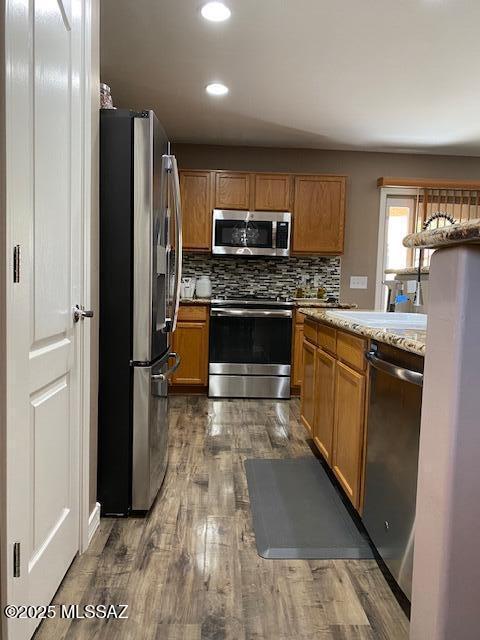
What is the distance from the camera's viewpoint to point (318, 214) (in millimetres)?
4742

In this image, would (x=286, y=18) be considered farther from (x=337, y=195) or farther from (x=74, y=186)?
(x=337, y=195)

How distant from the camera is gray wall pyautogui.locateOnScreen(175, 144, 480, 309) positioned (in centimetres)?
497

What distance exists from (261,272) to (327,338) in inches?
103

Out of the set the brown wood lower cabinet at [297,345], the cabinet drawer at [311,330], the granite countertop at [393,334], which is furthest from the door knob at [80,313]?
the brown wood lower cabinet at [297,345]

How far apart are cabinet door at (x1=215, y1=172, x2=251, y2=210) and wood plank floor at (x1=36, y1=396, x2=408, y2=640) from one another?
2961mm

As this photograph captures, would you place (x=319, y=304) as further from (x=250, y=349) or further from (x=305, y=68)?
(x=305, y=68)

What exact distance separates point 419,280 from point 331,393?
0.73 meters

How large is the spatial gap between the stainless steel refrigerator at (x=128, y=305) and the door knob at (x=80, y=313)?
1.00 ft

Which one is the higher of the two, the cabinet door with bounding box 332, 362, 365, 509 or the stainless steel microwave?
the stainless steel microwave

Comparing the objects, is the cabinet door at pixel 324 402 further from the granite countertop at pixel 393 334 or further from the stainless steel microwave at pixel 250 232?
the stainless steel microwave at pixel 250 232

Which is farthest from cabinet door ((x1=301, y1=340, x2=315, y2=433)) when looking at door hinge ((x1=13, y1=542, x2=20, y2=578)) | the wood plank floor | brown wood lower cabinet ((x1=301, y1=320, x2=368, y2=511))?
door hinge ((x1=13, y1=542, x2=20, y2=578))

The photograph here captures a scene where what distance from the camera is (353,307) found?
465 centimetres

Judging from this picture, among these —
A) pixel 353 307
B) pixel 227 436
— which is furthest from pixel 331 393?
pixel 353 307

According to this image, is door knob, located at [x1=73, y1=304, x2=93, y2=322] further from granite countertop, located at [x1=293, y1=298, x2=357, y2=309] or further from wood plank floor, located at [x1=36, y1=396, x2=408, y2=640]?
granite countertop, located at [x1=293, y1=298, x2=357, y2=309]
